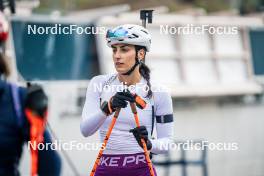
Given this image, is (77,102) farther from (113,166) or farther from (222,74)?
(113,166)

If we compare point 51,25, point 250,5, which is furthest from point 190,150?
point 250,5

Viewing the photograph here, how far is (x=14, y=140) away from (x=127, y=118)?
4.44 feet

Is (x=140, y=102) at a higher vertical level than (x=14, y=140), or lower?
lower

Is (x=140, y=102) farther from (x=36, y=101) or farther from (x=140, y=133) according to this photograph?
(x=36, y=101)

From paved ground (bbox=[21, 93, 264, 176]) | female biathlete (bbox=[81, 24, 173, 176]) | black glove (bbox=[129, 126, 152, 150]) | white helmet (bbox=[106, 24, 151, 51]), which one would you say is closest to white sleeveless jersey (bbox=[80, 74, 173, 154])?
female biathlete (bbox=[81, 24, 173, 176])

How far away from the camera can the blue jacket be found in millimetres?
2793

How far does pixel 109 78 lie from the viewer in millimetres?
4246

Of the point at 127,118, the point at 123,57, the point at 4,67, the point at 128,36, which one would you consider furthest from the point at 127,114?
the point at 4,67

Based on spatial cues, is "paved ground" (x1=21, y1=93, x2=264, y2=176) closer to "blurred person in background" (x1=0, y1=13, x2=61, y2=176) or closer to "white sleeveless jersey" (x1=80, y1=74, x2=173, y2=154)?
"white sleeveless jersey" (x1=80, y1=74, x2=173, y2=154)

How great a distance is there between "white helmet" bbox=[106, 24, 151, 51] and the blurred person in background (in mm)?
1438

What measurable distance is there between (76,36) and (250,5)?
11.5 ft

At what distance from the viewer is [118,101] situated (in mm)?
3887

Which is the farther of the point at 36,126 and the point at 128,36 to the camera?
the point at 128,36

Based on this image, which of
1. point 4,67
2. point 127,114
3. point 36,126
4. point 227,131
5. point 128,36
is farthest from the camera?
point 227,131
